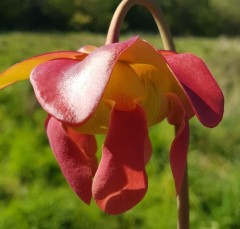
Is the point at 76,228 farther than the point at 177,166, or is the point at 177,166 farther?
the point at 76,228

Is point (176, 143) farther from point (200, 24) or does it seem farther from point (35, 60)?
point (200, 24)

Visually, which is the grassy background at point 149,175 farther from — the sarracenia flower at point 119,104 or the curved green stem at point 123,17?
the sarracenia flower at point 119,104

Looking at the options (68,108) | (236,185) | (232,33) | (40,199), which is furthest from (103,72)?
(232,33)

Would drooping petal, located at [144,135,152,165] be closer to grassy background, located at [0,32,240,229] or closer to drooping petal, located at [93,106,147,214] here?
drooping petal, located at [93,106,147,214]

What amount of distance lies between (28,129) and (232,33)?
5850 millimetres

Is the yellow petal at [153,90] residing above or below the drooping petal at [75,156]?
above

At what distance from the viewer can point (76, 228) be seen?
7.23ft

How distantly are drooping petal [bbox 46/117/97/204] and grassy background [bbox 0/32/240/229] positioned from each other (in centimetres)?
145

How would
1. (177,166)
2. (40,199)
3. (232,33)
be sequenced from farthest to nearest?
(232,33) < (40,199) < (177,166)

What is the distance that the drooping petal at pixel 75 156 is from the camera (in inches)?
23.2

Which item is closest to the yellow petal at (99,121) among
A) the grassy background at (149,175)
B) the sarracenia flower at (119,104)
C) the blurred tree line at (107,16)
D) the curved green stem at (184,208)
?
the sarracenia flower at (119,104)

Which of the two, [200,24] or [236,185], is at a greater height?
[236,185]

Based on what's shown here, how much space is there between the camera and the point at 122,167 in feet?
1.81

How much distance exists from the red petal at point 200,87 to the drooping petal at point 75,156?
109mm
